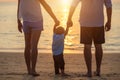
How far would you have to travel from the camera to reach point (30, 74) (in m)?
7.61

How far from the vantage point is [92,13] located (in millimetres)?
7488

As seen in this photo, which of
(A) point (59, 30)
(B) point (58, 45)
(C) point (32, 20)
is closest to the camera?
(C) point (32, 20)

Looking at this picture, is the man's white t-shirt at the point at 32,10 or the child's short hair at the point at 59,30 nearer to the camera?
the man's white t-shirt at the point at 32,10

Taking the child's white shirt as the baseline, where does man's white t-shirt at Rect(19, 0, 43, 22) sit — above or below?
above

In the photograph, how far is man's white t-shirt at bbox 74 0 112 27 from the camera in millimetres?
7465

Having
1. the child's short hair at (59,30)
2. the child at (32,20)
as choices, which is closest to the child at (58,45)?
the child's short hair at (59,30)

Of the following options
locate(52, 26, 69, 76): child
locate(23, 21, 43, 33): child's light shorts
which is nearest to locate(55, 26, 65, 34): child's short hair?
locate(52, 26, 69, 76): child

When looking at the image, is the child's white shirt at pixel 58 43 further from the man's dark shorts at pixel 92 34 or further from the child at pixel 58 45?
the man's dark shorts at pixel 92 34

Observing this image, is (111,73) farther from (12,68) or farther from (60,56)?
(12,68)

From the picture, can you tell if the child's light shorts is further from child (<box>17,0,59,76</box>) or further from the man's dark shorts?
the man's dark shorts

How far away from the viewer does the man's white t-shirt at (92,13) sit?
746cm

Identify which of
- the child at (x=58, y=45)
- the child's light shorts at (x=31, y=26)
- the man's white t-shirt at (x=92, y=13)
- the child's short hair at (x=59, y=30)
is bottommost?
the child at (x=58, y=45)

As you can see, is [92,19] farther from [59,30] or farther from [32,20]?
[32,20]

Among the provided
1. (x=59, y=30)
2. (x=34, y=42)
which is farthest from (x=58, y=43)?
(x=34, y=42)
